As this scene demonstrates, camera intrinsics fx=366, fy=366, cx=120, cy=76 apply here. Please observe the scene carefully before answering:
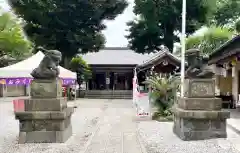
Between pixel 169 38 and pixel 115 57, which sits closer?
pixel 169 38

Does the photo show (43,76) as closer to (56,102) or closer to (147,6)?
(56,102)

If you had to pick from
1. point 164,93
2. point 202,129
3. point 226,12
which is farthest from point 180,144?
point 226,12

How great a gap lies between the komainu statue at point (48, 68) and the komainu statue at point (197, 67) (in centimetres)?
383

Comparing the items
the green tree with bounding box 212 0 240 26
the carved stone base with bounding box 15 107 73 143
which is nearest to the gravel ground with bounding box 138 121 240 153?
the carved stone base with bounding box 15 107 73 143

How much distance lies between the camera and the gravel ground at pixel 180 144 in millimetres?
8875

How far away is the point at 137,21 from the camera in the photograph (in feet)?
133

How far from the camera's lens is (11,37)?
114ft

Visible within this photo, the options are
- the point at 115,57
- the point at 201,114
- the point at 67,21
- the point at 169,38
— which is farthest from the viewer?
the point at 115,57

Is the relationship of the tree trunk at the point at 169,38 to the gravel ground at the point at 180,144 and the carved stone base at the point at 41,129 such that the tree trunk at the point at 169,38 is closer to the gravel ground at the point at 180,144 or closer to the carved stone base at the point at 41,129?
the gravel ground at the point at 180,144

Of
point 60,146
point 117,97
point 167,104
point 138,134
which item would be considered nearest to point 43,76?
point 60,146

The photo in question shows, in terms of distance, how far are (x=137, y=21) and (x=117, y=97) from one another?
9.06m

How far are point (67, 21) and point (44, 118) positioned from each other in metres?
25.7

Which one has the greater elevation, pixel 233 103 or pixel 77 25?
pixel 77 25

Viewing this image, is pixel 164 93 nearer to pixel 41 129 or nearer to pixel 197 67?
pixel 197 67
